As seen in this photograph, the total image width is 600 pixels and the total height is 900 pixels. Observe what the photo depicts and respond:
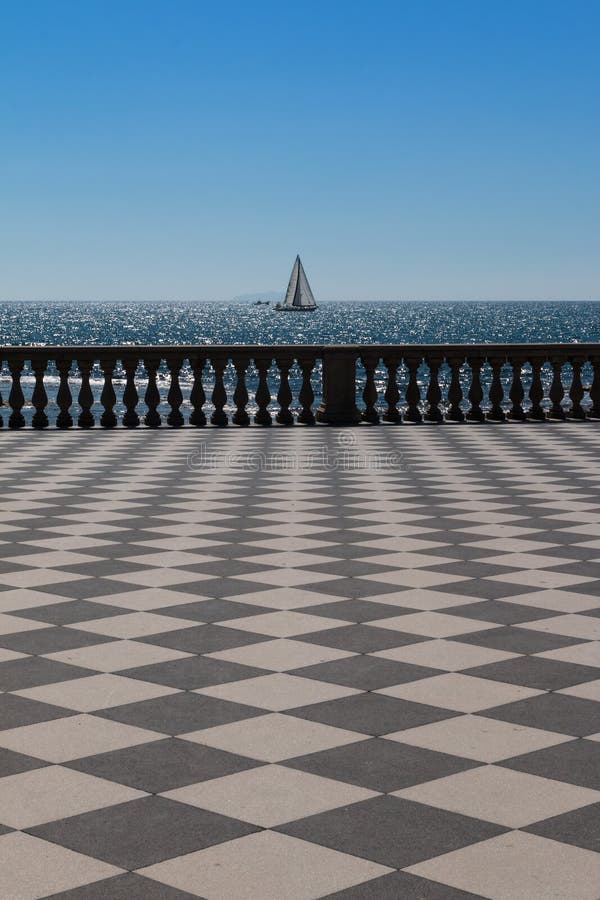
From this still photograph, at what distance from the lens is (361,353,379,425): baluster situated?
16.4m

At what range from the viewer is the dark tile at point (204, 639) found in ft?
17.7

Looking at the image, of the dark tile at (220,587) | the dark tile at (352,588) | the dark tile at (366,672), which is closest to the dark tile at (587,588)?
the dark tile at (352,588)

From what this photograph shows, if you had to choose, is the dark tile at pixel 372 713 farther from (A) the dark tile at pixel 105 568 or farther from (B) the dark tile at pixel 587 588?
(A) the dark tile at pixel 105 568

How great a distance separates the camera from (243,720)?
442 centimetres

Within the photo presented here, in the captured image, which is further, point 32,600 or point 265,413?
point 265,413

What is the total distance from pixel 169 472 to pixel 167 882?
28.0 feet

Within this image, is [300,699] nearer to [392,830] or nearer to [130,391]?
[392,830]

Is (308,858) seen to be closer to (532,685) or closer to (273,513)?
(532,685)

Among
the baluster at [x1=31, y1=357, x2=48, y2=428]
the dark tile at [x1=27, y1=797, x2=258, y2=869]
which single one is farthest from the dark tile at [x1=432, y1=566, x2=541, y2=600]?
the baluster at [x1=31, y1=357, x2=48, y2=428]

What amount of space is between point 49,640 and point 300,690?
1.29m

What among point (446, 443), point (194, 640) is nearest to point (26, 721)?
point (194, 640)

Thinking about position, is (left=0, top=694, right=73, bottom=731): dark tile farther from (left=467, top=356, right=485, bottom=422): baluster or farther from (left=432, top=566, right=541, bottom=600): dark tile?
(left=467, top=356, right=485, bottom=422): baluster

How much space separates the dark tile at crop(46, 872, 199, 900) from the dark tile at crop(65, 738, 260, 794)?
0.60 metres

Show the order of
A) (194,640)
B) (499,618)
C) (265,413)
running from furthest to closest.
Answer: (265,413) → (499,618) → (194,640)
